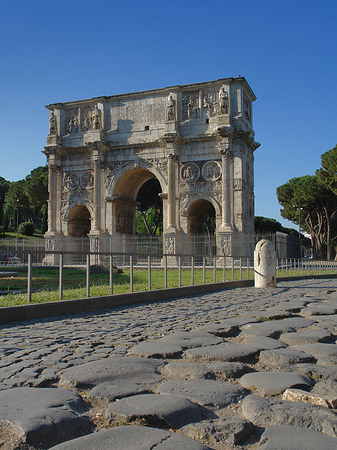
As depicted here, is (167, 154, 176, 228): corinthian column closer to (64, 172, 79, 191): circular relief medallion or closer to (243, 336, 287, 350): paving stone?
(64, 172, 79, 191): circular relief medallion

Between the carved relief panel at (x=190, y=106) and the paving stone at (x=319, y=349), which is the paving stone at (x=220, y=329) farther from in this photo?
the carved relief panel at (x=190, y=106)

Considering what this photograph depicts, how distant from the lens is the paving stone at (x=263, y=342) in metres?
4.63

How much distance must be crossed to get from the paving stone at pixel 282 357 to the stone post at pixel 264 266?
29.9ft

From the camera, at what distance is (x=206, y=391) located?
3100mm

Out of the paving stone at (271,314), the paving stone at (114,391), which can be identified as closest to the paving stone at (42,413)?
the paving stone at (114,391)

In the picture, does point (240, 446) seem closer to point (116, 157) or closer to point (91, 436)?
point (91, 436)

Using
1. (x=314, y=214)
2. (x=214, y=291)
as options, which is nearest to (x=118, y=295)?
(x=214, y=291)

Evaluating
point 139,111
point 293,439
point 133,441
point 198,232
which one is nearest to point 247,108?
point 139,111

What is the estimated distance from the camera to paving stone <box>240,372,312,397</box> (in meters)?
3.11

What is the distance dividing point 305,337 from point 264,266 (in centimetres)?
843

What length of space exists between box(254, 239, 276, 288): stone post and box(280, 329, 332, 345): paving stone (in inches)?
313

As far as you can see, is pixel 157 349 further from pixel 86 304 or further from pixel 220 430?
pixel 86 304

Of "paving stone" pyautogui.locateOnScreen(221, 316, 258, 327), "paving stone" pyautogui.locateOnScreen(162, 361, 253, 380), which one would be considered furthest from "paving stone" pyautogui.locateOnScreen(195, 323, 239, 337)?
"paving stone" pyautogui.locateOnScreen(162, 361, 253, 380)

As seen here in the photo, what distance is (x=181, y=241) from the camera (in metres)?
28.1
